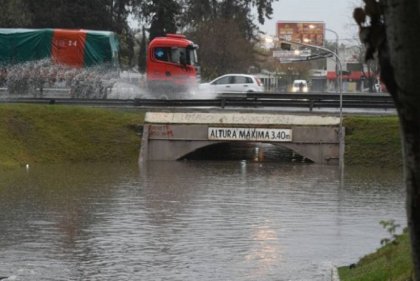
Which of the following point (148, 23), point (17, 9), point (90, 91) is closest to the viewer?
point (90, 91)

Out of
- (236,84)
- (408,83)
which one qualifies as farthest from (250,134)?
(408,83)

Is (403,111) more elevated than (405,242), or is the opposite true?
(403,111)

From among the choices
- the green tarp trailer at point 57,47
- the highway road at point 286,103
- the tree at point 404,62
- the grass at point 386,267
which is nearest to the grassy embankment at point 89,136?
the highway road at point 286,103

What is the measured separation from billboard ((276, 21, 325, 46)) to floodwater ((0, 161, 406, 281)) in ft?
211

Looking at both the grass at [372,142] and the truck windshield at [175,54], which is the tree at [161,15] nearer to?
the truck windshield at [175,54]

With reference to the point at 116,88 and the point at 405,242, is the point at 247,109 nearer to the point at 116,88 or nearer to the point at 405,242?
the point at 116,88

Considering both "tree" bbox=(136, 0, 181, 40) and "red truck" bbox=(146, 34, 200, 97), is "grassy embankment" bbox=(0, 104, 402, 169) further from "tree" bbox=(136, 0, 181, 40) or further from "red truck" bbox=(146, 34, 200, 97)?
"tree" bbox=(136, 0, 181, 40)

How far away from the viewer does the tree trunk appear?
4934mm

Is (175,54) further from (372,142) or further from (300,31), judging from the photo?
(300,31)

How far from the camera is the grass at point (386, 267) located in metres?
11.1

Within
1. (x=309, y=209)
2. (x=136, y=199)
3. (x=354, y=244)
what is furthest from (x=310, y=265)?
(x=136, y=199)

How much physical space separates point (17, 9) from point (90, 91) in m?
22.9

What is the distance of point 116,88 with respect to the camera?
47.8 meters

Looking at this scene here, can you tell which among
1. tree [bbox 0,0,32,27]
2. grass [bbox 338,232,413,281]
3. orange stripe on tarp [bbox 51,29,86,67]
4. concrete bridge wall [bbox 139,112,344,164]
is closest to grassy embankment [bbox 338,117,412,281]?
concrete bridge wall [bbox 139,112,344,164]
